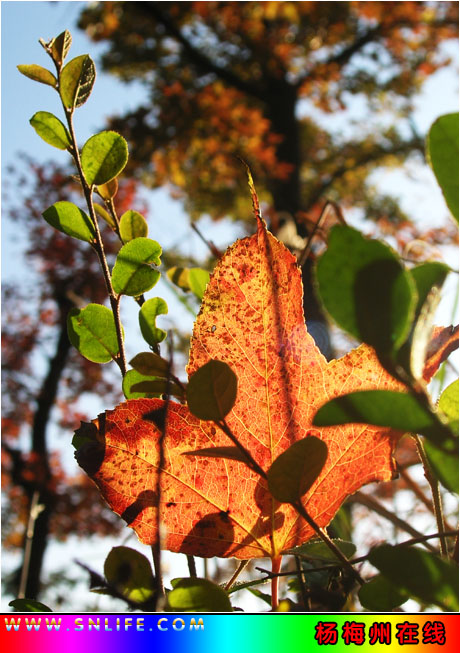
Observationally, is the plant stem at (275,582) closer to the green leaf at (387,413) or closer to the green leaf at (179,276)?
the green leaf at (387,413)

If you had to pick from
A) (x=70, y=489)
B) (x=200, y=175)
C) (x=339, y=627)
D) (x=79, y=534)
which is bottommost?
(x=339, y=627)

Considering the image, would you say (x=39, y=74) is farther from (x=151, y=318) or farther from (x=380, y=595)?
(x=380, y=595)

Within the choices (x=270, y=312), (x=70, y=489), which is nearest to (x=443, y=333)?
(x=270, y=312)

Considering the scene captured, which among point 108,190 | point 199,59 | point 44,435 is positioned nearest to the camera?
point 108,190

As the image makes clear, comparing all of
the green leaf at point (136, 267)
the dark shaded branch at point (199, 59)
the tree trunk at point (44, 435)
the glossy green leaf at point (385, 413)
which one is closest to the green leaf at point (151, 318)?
the green leaf at point (136, 267)

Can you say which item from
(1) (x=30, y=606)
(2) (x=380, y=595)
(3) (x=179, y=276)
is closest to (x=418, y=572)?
(2) (x=380, y=595)

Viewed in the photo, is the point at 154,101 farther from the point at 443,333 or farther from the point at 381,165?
the point at 443,333

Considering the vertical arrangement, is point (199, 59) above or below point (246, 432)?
above
